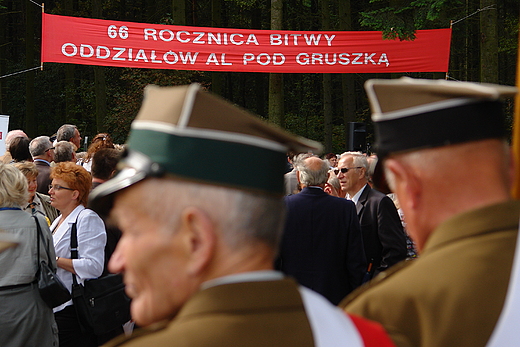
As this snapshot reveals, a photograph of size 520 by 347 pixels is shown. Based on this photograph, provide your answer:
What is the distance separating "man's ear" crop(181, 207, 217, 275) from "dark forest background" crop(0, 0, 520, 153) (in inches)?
629

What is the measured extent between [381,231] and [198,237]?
454 centimetres

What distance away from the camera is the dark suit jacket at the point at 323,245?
17.4 feet

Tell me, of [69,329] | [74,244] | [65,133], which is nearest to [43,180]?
[65,133]

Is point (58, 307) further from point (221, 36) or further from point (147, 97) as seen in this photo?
point (221, 36)

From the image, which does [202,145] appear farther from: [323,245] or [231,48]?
[231,48]

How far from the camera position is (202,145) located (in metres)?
1.25

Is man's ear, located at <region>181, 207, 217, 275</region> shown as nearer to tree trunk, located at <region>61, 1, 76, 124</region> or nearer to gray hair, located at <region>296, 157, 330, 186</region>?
gray hair, located at <region>296, 157, 330, 186</region>

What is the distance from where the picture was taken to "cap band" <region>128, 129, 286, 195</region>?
1.24m

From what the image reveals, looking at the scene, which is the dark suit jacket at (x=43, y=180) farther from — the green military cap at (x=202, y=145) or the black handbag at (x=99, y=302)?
the green military cap at (x=202, y=145)

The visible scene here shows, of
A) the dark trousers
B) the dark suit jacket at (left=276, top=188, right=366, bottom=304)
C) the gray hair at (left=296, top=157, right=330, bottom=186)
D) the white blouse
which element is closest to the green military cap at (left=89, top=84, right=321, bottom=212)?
the white blouse

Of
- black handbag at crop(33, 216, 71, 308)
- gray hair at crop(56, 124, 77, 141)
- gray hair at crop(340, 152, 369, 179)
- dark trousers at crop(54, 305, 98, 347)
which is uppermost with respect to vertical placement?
gray hair at crop(56, 124, 77, 141)

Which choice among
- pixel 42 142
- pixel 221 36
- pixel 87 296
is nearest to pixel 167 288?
pixel 87 296

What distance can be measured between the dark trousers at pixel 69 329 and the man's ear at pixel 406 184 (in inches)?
145

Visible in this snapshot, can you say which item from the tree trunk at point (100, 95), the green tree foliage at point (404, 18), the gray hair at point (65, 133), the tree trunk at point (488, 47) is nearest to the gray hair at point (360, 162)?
the gray hair at point (65, 133)
